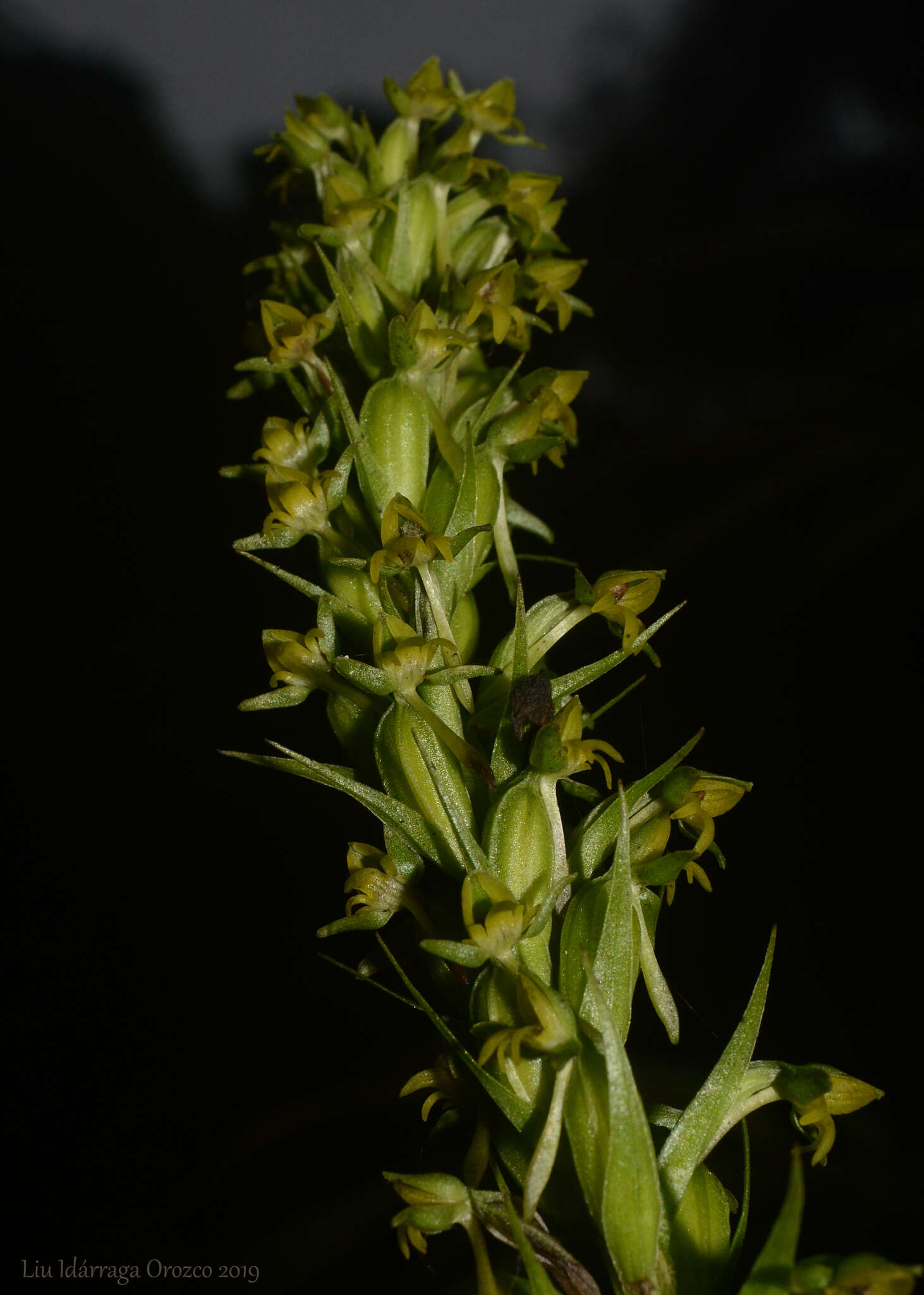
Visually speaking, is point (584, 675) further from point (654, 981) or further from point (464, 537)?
point (654, 981)

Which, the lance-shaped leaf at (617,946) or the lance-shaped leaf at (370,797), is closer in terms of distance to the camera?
the lance-shaped leaf at (617,946)

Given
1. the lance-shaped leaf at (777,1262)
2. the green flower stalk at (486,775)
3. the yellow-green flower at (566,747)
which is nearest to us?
the lance-shaped leaf at (777,1262)

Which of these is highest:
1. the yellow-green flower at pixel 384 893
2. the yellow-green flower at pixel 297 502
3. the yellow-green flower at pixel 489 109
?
the yellow-green flower at pixel 489 109

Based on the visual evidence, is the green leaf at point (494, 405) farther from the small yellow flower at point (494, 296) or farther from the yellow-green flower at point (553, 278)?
the yellow-green flower at point (553, 278)

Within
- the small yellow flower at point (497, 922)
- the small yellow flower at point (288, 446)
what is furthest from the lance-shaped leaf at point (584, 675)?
the small yellow flower at point (288, 446)

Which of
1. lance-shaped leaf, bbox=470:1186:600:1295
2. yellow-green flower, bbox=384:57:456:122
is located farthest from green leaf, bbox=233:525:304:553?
yellow-green flower, bbox=384:57:456:122

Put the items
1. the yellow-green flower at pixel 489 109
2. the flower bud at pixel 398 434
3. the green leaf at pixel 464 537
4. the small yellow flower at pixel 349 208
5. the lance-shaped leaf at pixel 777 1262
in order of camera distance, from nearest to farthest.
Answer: the lance-shaped leaf at pixel 777 1262 → the green leaf at pixel 464 537 → the flower bud at pixel 398 434 → the small yellow flower at pixel 349 208 → the yellow-green flower at pixel 489 109

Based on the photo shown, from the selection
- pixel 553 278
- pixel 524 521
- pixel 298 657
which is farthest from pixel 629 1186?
pixel 553 278
